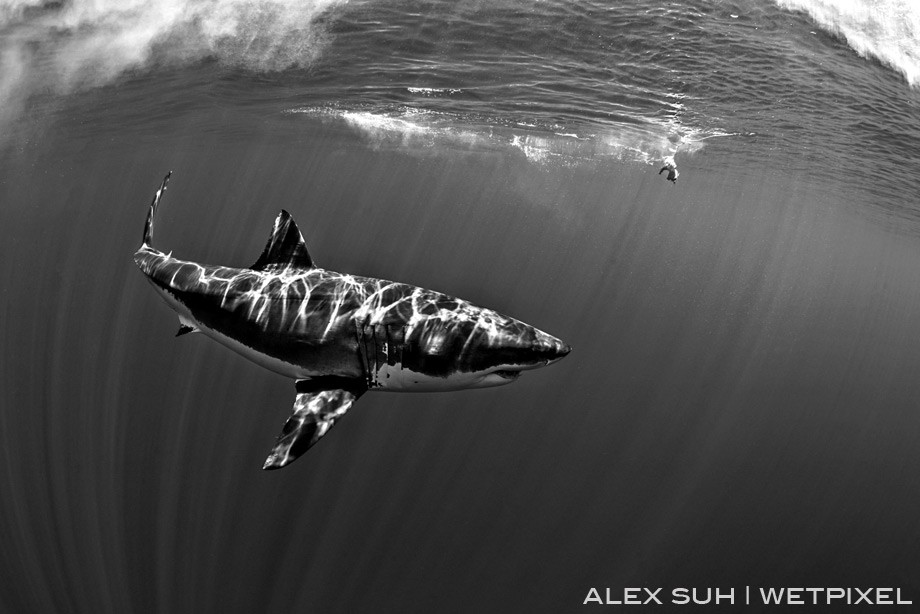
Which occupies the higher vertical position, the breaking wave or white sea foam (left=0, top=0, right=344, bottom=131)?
white sea foam (left=0, top=0, right=344, bottom=131)

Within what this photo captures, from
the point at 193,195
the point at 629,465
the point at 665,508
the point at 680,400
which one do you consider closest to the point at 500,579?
the point at 665,508

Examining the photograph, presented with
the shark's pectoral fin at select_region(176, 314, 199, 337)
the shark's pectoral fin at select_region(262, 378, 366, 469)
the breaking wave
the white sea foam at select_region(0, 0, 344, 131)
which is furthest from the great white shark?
the breaking wave

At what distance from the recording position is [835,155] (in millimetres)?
15297

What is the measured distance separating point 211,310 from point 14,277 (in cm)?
3791

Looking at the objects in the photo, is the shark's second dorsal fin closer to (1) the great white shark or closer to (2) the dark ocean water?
(1) the great white shark

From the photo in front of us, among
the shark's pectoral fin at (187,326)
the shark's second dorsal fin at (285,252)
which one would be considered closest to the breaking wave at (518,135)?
the shark's second dorsal fin at (285,252)

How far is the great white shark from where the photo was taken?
3.27m

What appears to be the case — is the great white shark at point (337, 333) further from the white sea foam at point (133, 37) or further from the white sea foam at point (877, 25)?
the white sea foam at point (877, 25)

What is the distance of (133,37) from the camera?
32.8ft

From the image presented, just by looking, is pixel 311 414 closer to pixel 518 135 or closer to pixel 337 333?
pixel 337 333

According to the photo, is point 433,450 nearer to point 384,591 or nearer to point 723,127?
point 384,591

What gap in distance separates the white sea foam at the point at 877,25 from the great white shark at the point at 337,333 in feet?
29.1

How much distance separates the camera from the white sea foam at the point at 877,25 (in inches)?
327

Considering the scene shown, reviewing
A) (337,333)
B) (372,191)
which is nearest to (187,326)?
(337,333)
